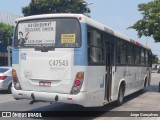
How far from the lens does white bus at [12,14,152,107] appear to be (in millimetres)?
9328

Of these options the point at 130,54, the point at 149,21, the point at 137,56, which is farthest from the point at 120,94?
the point at 149,21

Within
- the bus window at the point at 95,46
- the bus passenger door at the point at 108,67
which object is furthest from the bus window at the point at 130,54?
the bus window at the point at 95,46

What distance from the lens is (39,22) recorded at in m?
9.99

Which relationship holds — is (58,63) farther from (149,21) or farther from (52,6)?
(52,6)

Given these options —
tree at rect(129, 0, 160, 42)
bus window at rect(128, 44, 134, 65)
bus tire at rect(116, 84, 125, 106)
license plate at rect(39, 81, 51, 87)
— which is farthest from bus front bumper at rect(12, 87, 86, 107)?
tree at rect(129, 0, 160, 42)

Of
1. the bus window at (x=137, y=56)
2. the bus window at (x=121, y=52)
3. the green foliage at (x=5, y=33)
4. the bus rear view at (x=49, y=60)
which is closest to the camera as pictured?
the bus rear view at (x=49, y=60)

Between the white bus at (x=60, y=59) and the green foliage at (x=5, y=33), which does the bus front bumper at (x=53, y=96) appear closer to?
the white bus at (x=60, y=59)

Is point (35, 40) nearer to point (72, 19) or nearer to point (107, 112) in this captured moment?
point (72, 19)

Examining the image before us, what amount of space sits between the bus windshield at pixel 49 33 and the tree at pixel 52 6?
129 feet

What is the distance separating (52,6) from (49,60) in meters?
40.7

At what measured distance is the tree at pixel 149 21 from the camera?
20562 mm

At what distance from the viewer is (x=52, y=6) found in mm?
49406

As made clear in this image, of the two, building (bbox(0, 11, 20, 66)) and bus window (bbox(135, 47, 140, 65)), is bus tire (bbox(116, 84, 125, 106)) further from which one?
building (bbox(0, 11, 20, 66))

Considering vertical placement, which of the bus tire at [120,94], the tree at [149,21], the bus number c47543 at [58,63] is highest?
the tree at [149,21]
